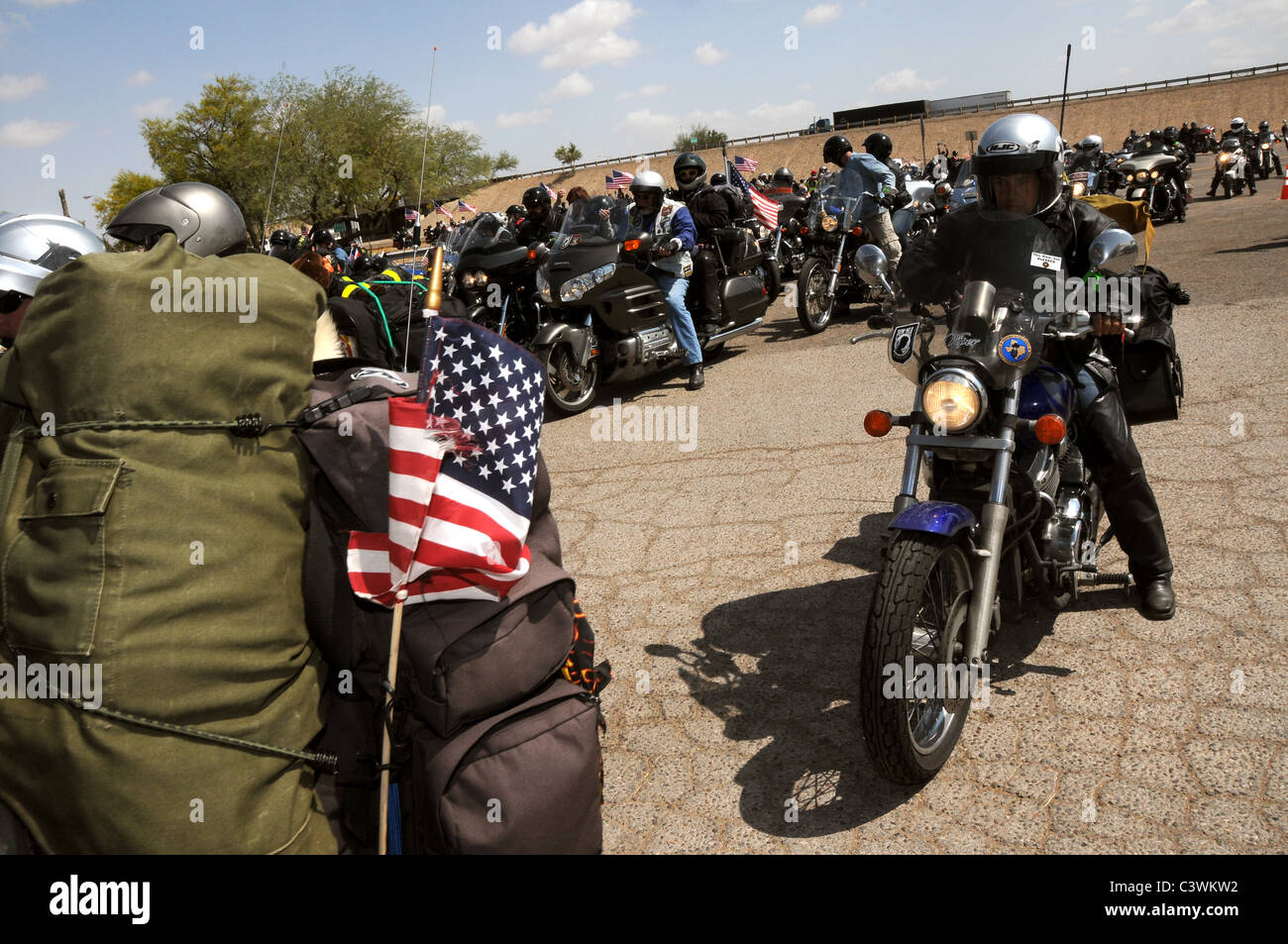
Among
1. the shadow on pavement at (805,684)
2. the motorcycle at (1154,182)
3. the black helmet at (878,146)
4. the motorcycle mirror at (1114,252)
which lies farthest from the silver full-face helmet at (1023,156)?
the motorcycle at (1154,182)

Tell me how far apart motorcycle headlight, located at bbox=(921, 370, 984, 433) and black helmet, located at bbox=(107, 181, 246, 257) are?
2221 mm

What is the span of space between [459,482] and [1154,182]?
18.8 m

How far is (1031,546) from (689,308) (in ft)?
22.0

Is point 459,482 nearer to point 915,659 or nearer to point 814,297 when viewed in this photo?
point 915,659

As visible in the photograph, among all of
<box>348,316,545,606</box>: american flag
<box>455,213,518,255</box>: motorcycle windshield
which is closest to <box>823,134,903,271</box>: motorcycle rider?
<box>455,213,518,255</box>: motorcycle windshield

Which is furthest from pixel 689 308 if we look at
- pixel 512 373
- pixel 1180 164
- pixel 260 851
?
pixel 1180 164

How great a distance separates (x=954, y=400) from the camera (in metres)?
3.00

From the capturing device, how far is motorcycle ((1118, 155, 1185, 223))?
56.0 ft

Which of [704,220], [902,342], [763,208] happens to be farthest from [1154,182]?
[902,342]

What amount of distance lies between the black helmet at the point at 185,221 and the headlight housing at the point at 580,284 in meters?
5.35

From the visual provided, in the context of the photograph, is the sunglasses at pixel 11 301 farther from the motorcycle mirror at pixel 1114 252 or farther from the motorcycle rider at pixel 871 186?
the motorcycle rider at pixel 871 186

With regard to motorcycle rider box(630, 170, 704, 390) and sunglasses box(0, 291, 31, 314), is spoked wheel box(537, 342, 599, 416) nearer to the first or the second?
motorcycle rider box(630, 170, 704, 390)

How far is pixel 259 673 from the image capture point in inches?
70.4
